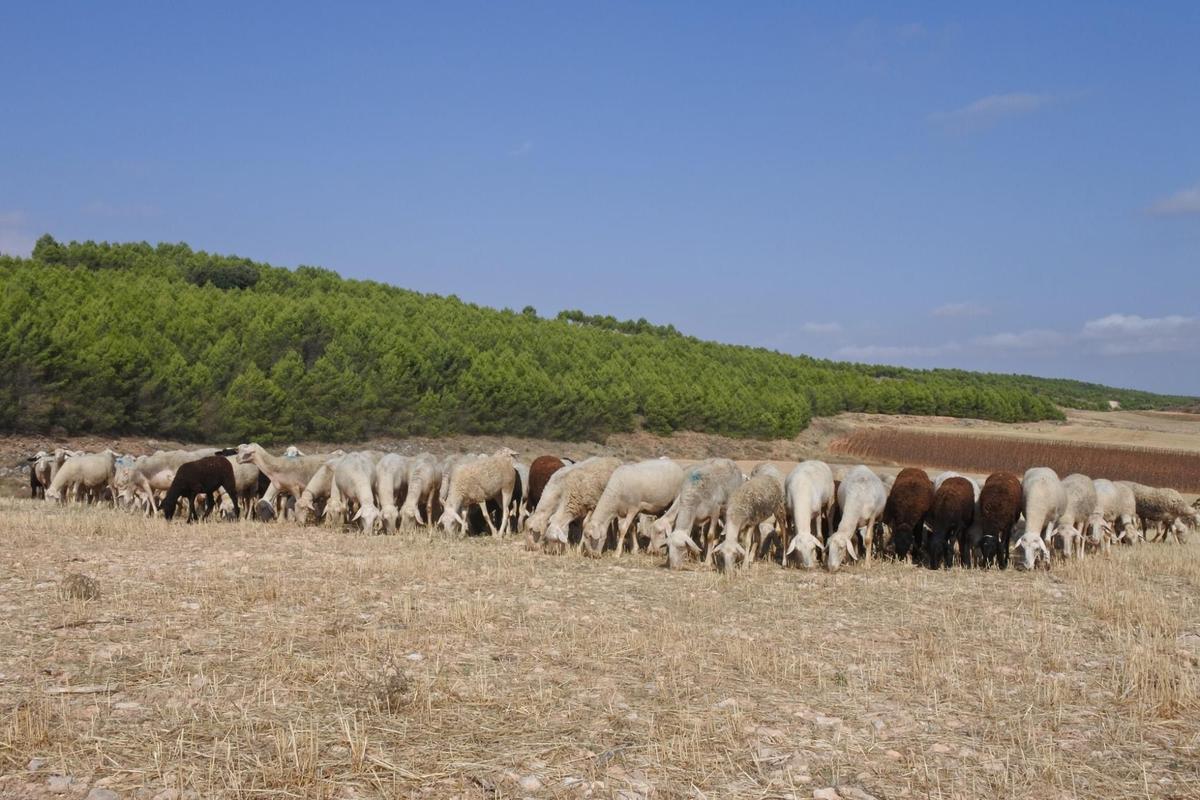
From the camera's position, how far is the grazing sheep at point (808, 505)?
1423 cm

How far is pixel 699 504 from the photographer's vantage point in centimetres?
1519

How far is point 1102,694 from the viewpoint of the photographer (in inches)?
301

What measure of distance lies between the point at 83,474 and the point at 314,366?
1835cm

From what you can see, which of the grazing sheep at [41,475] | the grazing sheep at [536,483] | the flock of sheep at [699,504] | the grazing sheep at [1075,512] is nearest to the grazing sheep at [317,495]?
the flock of sheep at [699,504]

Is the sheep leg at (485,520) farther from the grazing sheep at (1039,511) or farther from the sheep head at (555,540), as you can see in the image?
the grazing sheep at (1039,511)

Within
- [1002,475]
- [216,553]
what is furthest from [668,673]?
[1002,475]

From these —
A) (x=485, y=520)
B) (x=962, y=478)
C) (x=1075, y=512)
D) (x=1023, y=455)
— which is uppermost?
(x=962, y=478)

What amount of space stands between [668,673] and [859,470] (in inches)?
376

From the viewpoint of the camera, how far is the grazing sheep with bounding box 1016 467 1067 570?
14.7 meters

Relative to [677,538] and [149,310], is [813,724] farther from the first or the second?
[149,310]

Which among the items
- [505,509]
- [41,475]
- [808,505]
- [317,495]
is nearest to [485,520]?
[505,509]

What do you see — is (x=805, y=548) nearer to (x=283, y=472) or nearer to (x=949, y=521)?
(x=949, y=521)

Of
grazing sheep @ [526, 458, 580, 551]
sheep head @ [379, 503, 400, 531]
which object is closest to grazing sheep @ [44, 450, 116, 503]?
sheep head @ [379, 503, 400, 531]

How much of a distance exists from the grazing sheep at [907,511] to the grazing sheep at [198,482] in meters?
12.4
